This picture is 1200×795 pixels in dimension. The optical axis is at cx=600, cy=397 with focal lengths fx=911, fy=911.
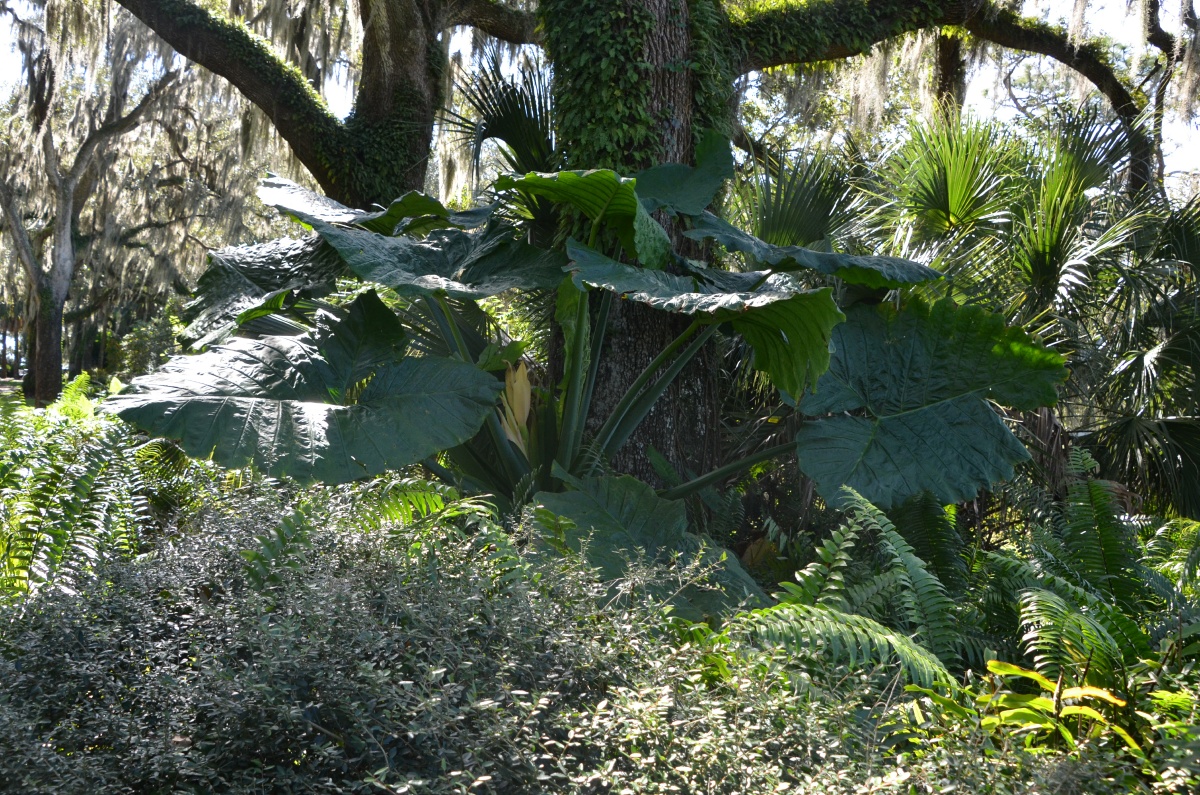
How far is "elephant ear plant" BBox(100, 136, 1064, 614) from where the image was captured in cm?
325

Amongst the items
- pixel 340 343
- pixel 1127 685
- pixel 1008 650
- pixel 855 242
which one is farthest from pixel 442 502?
pixel 855 242

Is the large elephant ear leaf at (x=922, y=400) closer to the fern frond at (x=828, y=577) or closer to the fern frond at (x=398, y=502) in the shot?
the fern frond at (x=828, y=577)

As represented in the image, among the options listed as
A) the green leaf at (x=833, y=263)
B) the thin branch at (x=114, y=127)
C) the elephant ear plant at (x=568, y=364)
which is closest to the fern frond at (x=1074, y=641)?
the elephant ear plant at (x=568, y=364)

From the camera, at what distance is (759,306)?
10.6 feet

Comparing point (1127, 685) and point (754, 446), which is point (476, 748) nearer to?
point (1127, 685)

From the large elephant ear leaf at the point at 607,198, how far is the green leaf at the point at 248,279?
0.97 meters

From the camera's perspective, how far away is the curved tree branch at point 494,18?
852 centimetres

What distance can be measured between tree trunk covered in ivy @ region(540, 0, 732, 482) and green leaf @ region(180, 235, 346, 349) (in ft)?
4.83

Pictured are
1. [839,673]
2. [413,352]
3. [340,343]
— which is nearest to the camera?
[839,673]

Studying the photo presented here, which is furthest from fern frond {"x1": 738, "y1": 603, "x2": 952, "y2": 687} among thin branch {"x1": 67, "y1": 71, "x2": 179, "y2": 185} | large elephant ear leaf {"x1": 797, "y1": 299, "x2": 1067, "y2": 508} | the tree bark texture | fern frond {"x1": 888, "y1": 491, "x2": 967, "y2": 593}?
thin branch {"x1": 67, "y1": 71, "x2": 179, "y2": 185}

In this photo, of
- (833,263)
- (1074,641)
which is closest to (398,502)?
(833,263)

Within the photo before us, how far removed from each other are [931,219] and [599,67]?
2.12 metres

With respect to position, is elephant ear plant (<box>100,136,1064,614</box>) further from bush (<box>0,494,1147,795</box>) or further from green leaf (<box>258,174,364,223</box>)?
bush (<box>0,494,1147,795</box>)

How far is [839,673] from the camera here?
2.17 meters
